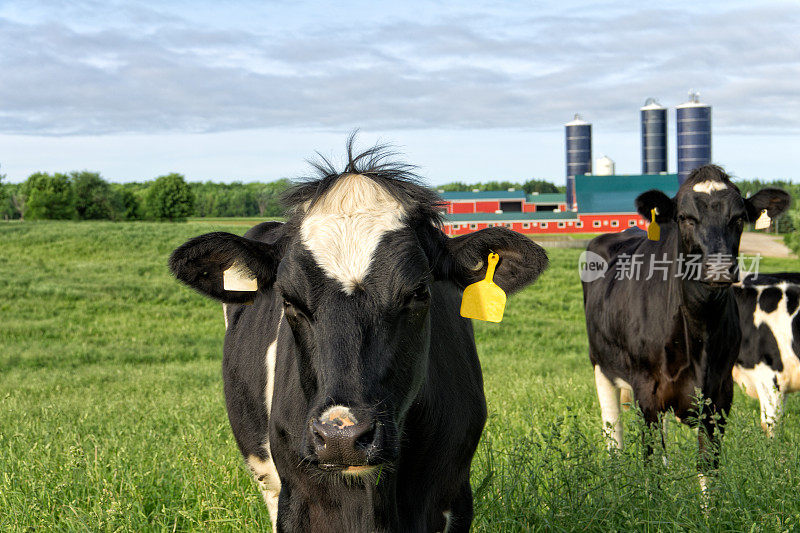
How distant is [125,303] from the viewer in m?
24.1

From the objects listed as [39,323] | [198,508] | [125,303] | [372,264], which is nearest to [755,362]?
Result: [198,508]

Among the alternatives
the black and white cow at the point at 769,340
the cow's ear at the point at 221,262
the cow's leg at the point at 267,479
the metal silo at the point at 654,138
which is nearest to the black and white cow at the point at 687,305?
the black and white cow at the point at 769,340

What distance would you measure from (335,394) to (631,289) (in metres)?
5.36

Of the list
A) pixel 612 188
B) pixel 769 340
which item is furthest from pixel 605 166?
pixel 769 340

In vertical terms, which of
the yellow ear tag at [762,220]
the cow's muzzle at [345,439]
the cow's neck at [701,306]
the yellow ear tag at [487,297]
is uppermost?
the yellow ear tag at [762,220]

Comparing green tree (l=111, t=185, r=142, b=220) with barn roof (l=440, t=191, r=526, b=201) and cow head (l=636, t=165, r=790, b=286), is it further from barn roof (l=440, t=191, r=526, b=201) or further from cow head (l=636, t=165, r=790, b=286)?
cow head (l=636, t=165, r=790, b=286)

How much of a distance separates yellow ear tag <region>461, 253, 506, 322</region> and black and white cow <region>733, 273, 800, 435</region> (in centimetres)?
643

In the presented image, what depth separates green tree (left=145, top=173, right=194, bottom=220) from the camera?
327ft

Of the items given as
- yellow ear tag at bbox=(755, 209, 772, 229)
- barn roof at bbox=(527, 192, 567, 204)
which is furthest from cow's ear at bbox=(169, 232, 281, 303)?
barn roof at bbox=(527, 192, 567, 204)

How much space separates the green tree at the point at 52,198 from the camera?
8462 cm

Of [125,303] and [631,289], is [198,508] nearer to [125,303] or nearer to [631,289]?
[631,289]

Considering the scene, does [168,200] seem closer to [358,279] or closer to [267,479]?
[267,479]

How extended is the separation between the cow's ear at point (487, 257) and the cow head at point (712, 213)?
3071 millimetres

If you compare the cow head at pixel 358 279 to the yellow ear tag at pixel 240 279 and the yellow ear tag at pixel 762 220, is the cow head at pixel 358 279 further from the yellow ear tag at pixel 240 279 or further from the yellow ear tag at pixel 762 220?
the yellow ear tag at pixel 762 220
